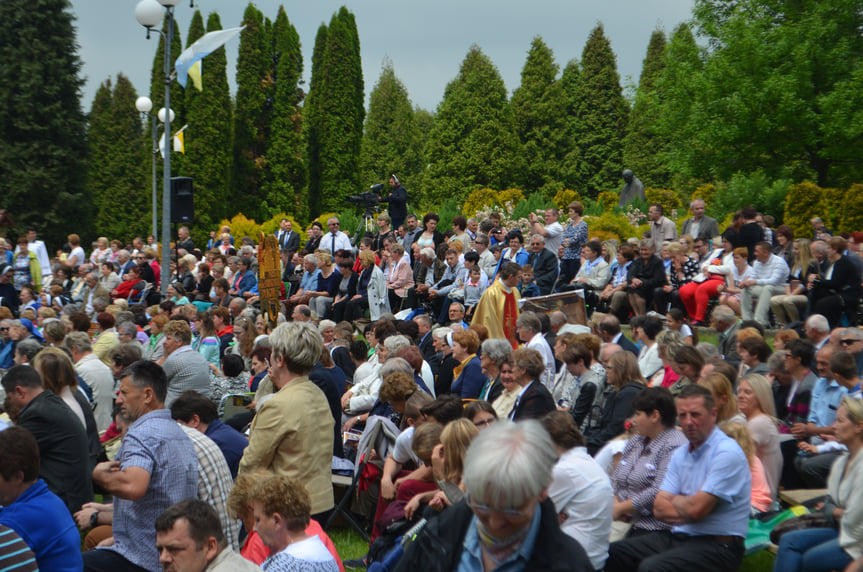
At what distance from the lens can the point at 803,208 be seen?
Result: 18.4 m

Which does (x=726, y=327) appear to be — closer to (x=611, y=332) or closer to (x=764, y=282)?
(x=611, y=332)

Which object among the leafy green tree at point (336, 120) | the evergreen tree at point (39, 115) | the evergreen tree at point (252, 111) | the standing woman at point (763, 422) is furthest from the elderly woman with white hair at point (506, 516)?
the evergreen tree at point (252, 111)

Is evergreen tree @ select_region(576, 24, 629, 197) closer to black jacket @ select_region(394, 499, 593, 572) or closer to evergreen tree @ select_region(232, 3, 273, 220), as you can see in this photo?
evergreen tree @ select_region(232, 3, 273, 220)

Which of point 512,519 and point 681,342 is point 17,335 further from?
point 512,519

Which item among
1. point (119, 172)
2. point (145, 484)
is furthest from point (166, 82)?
point (119, 172)

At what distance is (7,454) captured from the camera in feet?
13.7

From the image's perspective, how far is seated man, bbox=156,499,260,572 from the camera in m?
3.79

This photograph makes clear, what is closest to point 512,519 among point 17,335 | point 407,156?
point 17,335

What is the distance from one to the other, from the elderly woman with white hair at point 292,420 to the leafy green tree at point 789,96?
23.8 metres

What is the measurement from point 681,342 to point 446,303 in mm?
6756

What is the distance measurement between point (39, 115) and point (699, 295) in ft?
115

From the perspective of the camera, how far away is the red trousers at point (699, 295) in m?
13.4

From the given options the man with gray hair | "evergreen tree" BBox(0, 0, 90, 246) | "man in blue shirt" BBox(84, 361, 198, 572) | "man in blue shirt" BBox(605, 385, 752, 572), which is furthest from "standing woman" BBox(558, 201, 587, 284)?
"evergreen tree" BBox(0, 0, 90, 246)

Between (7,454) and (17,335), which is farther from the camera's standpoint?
(17,335)
